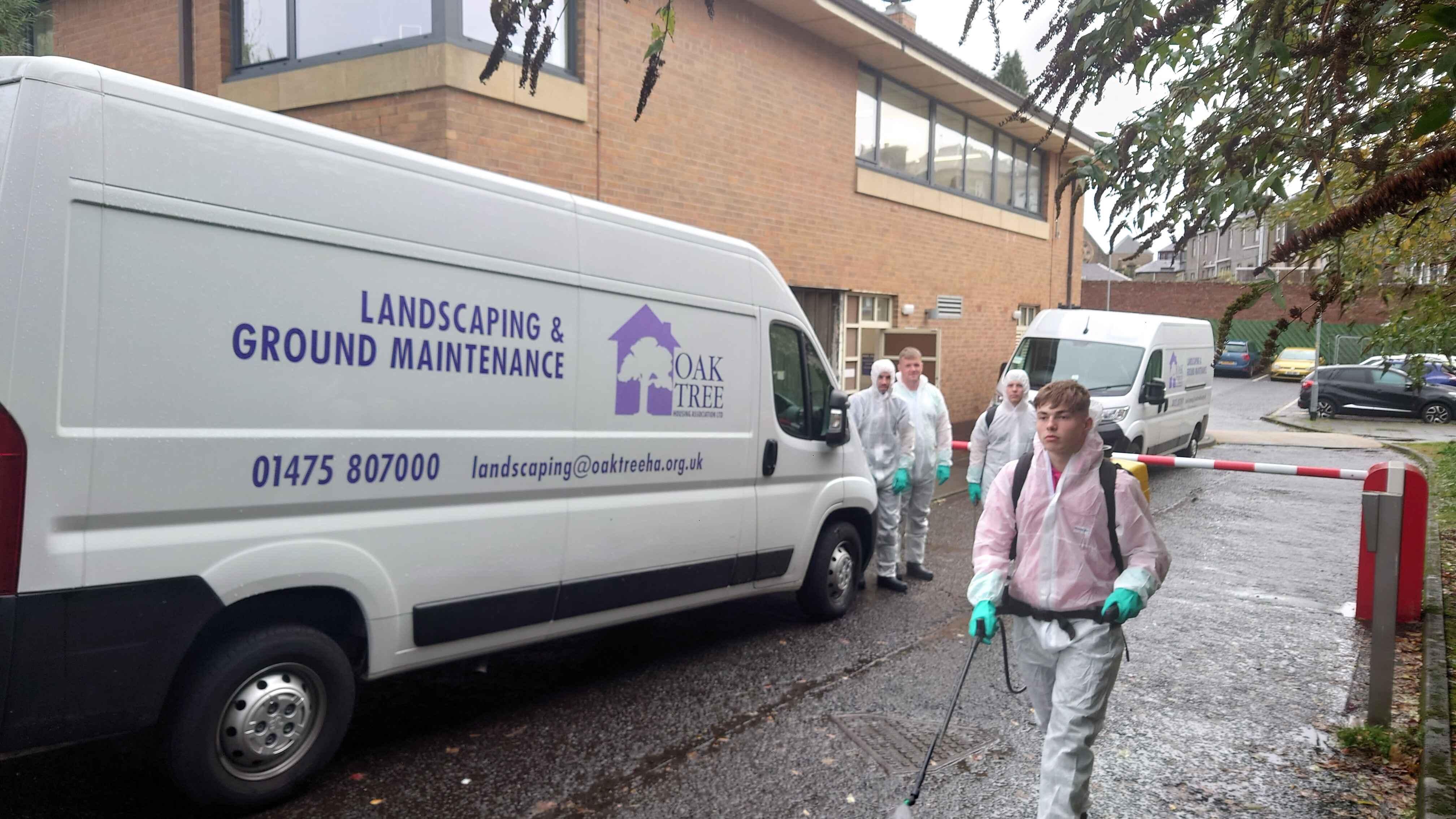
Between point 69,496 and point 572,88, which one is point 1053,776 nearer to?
point 69,496

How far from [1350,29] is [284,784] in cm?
433

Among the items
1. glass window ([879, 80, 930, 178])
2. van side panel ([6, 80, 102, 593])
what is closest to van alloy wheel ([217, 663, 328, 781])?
van side panel ([6, 80, 102, 593])

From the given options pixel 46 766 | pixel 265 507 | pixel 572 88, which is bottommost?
pixel 46 766

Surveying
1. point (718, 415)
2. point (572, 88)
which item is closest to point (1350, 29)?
point (718, 415)

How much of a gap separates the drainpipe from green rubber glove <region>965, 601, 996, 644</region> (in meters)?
10.3

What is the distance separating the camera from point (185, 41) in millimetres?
10609

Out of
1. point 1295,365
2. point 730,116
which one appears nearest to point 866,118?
point 730,116

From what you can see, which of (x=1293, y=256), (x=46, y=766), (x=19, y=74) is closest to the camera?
(x=1293, y=256)

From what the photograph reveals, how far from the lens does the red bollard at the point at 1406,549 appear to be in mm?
6195

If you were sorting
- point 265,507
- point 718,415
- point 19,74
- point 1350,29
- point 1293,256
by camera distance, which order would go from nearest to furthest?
1. point 1293,256
2. point 1350,29
3. point 19,74
4. point 265,507
5. point 718,415

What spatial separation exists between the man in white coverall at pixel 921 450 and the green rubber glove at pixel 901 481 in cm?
26

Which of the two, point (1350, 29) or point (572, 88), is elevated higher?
point (572, 88)

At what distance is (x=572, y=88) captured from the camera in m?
9.97

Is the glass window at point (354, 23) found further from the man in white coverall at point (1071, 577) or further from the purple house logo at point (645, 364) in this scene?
the man in white coverall at point (1071, 577)
